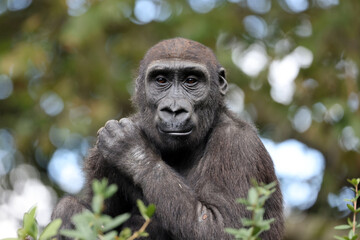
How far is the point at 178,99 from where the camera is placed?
22.6 ft

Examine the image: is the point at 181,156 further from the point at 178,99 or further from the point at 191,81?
the point at 191,81

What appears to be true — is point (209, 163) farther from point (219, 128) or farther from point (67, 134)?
point (67, 134)

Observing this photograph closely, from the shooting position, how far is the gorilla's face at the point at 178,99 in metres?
6.72

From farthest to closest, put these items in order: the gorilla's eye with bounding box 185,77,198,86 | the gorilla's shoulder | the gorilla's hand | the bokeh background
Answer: the bokeh background, the gorilla's eye with bounding box 185,77,198,86, the gorilla's shoulder, the gorilla's hand

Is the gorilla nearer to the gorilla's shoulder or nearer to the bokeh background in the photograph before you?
the gorilla's shoulder

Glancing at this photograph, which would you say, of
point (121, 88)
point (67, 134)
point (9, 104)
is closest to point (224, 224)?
point (67, 134)

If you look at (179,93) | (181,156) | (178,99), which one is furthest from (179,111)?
(181,156)

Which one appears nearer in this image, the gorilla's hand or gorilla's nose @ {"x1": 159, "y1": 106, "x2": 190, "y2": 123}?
the gorilla's hand

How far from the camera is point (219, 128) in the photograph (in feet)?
22.9

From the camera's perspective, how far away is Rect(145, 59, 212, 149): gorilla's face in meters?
6.72

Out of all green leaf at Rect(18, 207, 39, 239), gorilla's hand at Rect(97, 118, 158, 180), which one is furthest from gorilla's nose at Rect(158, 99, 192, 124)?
green leaf at Rect(18, 207, 39, 239)

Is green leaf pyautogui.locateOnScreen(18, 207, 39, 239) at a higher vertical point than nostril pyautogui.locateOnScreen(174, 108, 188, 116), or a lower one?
higher

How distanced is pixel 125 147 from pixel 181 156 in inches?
27.9

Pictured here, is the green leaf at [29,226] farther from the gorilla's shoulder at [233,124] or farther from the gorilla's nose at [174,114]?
the gorilla's shoulder at [233,124]
